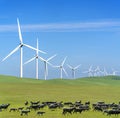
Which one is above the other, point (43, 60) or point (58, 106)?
point (43, 60)

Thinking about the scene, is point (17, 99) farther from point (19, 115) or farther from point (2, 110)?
point (19, 115)

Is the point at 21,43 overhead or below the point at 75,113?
overhead

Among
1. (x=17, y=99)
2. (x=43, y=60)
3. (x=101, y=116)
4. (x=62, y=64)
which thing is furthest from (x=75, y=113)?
(x=62, y=64)

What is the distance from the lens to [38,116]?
4156cm

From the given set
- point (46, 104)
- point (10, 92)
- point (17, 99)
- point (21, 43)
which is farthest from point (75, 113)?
point (21, 43)

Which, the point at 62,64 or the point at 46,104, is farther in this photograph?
the point at 62,64

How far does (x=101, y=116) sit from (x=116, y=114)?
3.67 meters

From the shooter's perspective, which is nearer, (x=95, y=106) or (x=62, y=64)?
(x=95, y=106)

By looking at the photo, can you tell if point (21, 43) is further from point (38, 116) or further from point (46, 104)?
point (38, 116)

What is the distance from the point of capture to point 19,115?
142ft

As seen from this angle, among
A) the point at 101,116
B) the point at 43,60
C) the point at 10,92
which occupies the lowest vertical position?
the point at 101,116

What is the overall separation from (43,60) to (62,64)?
24.2 meters

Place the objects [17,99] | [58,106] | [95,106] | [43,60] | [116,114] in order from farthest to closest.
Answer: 1. [43,60]
2. [17,99]
3. [58,106]
4. [95,106]
5. [116,114]

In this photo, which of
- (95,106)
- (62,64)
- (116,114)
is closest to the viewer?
(116,114)
